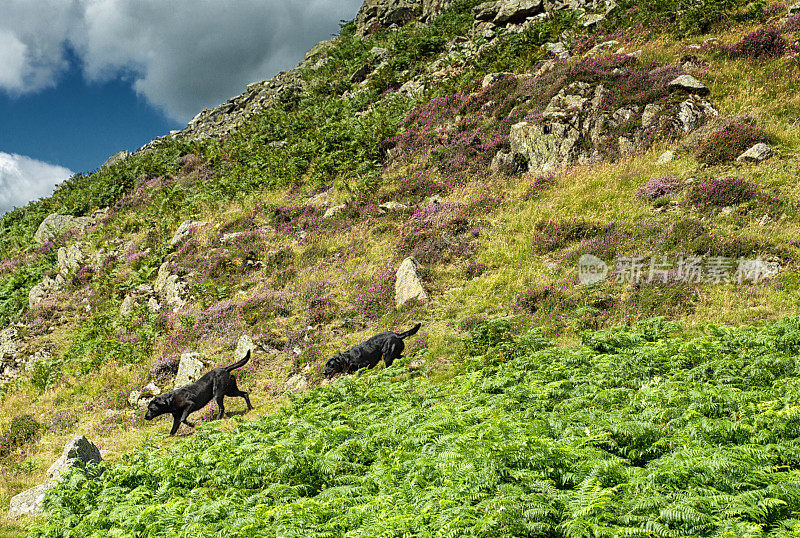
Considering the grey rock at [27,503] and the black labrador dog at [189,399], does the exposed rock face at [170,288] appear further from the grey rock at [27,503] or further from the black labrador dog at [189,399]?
the grey rock at [27,503]

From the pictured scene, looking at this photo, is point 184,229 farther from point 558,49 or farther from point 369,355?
point 558,49

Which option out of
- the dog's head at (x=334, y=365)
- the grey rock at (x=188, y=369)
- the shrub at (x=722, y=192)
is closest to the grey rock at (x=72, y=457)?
the grey rock at (x=188, y=369)

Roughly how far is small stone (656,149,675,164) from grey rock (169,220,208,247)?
20363mm

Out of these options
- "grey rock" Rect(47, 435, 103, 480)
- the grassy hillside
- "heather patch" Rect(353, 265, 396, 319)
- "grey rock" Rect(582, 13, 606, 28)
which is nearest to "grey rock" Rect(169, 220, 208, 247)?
the grassy hillside

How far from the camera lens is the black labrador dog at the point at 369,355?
11.3 m

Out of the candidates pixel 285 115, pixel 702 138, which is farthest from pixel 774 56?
pixel 285 115

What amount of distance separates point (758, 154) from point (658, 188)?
327 centimetres

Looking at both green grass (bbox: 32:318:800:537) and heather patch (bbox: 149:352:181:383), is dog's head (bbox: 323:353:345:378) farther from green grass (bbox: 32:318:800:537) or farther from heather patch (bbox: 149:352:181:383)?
heather patch (bbox: 149:352:181:383)

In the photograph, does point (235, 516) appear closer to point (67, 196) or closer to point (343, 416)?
point (343, 416)

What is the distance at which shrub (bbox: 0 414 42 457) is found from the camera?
39.4 ft

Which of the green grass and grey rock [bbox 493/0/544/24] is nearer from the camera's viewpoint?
the green grass

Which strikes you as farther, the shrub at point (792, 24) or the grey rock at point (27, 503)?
the shrub at point (792, 24)

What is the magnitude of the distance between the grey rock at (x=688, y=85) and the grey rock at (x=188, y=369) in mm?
20481

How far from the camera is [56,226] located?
2900 cm
